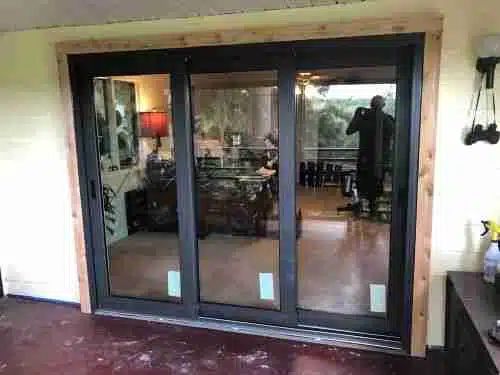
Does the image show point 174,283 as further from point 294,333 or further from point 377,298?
point 377,298

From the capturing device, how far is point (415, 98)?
2520mm

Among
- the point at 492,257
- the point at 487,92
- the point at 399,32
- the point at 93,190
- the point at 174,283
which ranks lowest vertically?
the point at 174,283

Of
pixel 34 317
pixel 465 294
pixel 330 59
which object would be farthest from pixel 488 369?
pixel 34 317

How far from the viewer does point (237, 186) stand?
10.7ft

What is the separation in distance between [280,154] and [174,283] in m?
1.37

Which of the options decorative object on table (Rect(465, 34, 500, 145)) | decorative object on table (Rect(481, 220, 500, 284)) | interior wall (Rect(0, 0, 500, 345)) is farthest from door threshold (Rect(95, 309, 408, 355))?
decorative object on table (Rect(465, 34, 500, 145))

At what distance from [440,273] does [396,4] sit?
165 centimetres

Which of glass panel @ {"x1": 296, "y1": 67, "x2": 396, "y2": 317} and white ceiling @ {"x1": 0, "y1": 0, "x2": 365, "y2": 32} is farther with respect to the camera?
glass panel @ {"x1": 296, "y1": 67, "x2": 396, "y2": 317}

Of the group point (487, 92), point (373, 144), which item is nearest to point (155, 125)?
point (373, 144)

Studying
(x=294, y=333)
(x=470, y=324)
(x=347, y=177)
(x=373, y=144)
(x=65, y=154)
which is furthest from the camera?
(x=65, y=154)

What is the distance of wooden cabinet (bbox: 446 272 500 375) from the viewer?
179 cm

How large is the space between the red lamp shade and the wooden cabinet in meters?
2.13

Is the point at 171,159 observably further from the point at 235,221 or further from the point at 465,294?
the point at 465,294

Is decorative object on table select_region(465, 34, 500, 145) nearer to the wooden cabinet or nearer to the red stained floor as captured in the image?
the wooden cabinet
